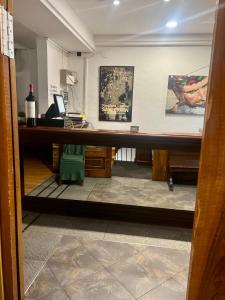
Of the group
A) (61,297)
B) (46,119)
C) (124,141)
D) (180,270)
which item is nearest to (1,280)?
(61,297)

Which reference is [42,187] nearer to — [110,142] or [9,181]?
[110,142]

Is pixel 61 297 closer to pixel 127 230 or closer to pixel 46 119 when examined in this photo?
pixel 127 230

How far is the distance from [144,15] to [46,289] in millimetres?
4118

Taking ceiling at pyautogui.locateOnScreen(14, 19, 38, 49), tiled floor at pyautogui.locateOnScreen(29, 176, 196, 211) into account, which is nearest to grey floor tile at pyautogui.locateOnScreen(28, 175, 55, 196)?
tiled floor at pyautogui.locateOnScreen(29, 176, 196, 211)

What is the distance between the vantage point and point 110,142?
2.21 metres

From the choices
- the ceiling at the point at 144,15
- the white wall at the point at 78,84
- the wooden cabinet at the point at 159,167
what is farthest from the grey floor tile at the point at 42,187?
the ceiling at the point at 144,15

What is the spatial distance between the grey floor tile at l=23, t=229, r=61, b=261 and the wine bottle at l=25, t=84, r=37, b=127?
1.04 m

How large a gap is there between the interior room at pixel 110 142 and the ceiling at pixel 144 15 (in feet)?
0.07

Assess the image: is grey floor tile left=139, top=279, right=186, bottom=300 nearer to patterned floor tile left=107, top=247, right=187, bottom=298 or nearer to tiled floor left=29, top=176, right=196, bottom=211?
patterned floor tile left=107, top=247, right=187, bottom=298

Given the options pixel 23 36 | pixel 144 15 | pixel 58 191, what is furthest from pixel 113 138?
pixel 23 36

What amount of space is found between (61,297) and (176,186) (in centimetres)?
266

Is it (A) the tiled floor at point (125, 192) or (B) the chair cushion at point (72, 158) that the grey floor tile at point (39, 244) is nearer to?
(A) the tiled floor at point (125, 192)

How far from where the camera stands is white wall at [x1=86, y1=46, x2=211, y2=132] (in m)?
5.32

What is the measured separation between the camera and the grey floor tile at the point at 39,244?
193 cm
